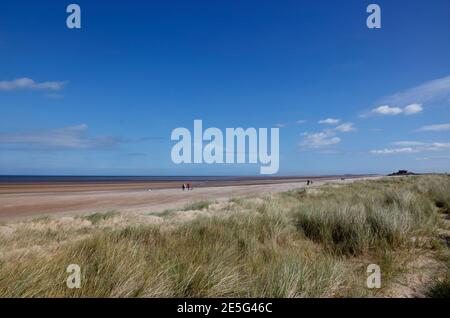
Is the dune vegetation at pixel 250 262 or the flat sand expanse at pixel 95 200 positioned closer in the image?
the dune vegetation at pixel 250 262

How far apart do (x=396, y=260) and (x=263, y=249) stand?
2.02m

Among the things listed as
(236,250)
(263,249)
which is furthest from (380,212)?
(236,250)

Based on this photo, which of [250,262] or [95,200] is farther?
[95,200]

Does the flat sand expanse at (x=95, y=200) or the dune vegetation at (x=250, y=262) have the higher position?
the dune vegetation at (x=250, y=262)

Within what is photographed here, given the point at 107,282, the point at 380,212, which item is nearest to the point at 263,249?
the point at 107,282

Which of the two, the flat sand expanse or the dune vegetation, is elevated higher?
the dune vegetation

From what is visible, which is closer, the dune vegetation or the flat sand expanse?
the dune vegetation

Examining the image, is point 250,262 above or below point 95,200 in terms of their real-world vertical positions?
above
